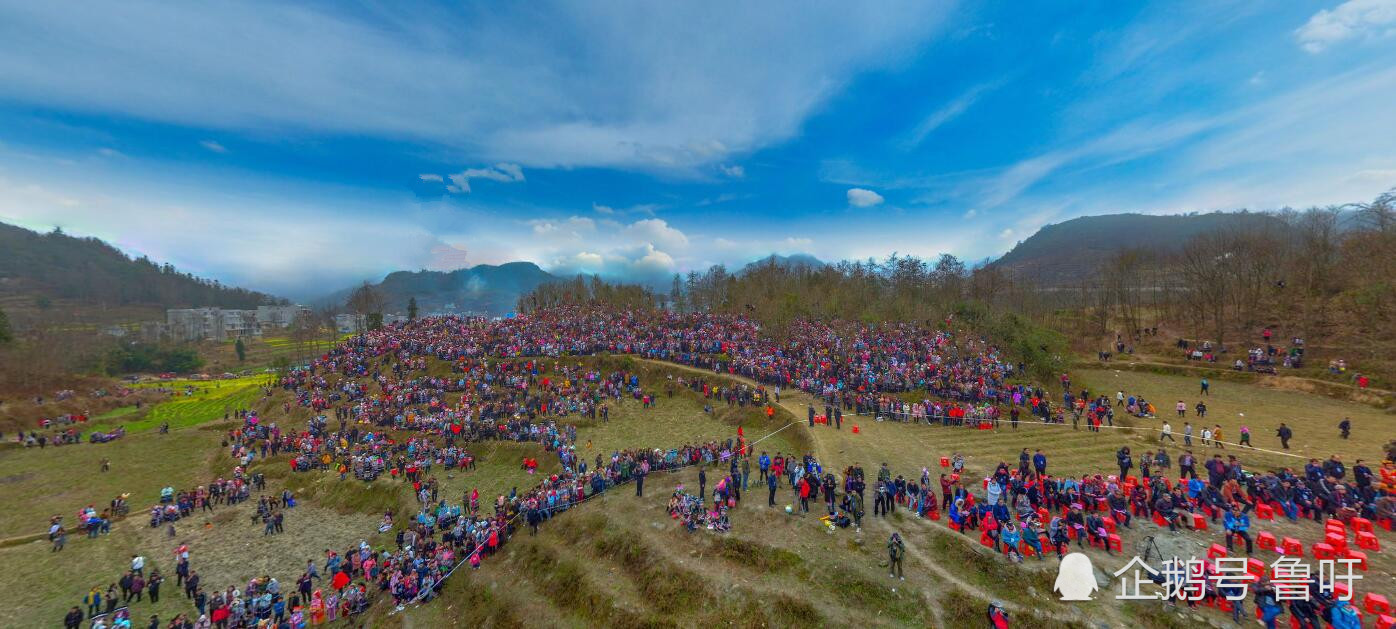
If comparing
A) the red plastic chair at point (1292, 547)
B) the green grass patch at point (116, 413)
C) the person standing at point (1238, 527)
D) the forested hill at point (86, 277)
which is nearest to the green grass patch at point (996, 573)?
the person standing at point (1238, 527)

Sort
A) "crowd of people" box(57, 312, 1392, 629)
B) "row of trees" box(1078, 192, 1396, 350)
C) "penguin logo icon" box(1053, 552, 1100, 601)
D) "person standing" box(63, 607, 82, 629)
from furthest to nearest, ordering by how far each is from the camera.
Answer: "row of trees" box(1078, 192, 1396, 350), "person standing" box(63, 607, 82, 629), "crowd of people" box(57, 312, 1392, 629), "penguin logo icon" box(1053, 552, 1100, 601)

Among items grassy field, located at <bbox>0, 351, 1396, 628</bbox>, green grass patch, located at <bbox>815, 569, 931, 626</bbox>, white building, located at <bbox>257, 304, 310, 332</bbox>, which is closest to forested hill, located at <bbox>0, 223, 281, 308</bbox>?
white building, located at <bbox>257, 304, 310, 332</bbox>

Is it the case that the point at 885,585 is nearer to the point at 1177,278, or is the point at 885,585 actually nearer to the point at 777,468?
the point at 777,468

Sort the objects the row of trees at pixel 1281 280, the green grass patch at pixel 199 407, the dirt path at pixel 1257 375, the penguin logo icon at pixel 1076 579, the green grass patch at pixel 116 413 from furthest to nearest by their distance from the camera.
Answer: the green grass patch at pixel 116 413 < the green grass patch at pixel 199 407 < the row of trees at pixel 1281 280 < the dirt path at pixel 1257 375 < the penguin logo icon at pixel 1076 579

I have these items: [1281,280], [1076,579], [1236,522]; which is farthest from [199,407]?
[1281,280]

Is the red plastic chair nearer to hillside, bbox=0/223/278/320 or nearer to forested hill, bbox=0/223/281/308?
hillside, bbox=0/223/278/320

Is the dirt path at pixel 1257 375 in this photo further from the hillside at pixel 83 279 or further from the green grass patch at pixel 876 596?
the hillside at pixel 83 279
